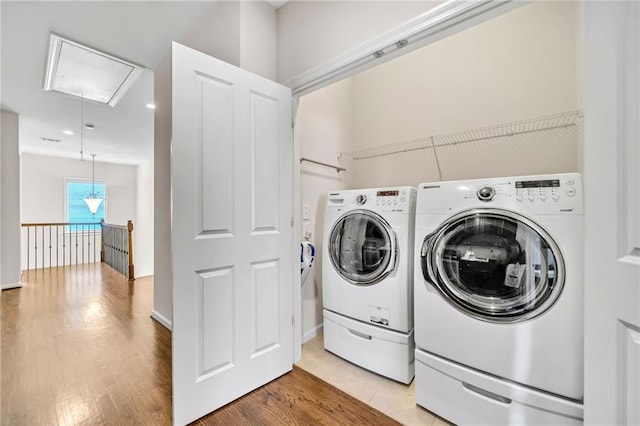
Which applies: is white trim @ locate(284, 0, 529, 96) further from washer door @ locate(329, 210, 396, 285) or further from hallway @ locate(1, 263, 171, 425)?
hallway @ locate(1, 263, 171, 425)

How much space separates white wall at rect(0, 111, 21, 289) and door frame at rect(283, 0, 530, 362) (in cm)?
450

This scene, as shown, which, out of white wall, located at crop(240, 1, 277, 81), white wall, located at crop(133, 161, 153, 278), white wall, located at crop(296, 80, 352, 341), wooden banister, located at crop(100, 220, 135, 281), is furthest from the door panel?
white wall, located at crop(133, 161, 153, 278)

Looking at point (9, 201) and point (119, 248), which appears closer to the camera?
point (9, 201)

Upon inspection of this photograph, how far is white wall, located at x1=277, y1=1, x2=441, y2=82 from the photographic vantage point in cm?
138

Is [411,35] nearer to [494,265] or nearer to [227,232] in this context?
[494,265]

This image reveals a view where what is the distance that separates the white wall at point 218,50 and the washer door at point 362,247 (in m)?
1.18

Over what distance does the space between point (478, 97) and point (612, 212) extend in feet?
5.89

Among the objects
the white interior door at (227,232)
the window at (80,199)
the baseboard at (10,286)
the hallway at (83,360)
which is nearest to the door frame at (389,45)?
the white interior door at (227,232)

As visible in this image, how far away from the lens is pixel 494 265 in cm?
133

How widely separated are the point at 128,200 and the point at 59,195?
1.37m

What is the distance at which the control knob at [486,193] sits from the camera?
1.29 metres

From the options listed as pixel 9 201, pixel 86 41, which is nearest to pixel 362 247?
pixel 86 41

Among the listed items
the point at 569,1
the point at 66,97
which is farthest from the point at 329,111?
the point at 66,97

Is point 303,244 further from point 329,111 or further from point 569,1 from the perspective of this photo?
point 569,1
